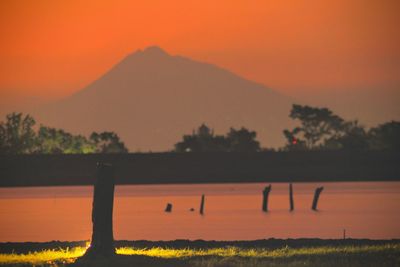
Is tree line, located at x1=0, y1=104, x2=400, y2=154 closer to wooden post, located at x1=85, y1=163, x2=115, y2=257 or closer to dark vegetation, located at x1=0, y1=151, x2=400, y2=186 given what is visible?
dark vegetation, located at x1=0, y1=151, x2=400, y2=186

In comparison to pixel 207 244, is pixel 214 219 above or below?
above

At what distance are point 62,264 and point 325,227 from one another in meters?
33.2

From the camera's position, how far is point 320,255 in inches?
1367

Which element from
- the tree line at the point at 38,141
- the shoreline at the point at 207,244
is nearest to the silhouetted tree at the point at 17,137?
the tree line at the point at 38,141

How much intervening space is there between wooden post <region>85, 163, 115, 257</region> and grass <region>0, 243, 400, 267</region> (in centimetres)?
49

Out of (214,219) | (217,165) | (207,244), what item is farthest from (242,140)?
(207,244)

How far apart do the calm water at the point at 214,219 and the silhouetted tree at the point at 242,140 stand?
6953cm

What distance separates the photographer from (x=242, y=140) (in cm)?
19175

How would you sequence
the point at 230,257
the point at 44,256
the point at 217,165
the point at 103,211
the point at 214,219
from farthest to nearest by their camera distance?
the point at 217,165, the point at 214,219, the point at 44,256, the point at 230,257, the point at 103,211

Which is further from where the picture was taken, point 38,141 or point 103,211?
point 38,141

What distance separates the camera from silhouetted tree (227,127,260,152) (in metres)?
190

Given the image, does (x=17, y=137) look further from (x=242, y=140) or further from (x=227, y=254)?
(x=227, y=254)

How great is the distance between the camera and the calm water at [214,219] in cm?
5909

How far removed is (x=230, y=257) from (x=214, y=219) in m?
42.5
